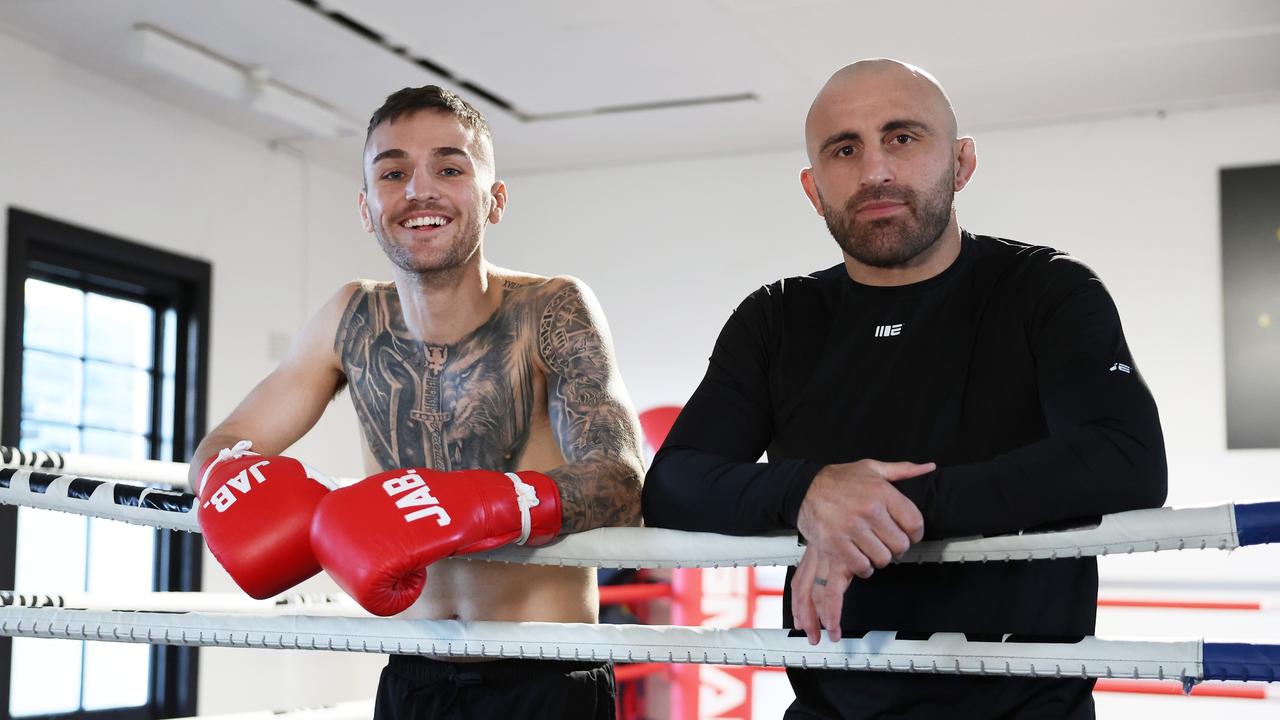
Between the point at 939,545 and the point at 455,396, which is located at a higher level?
the point at 455,396

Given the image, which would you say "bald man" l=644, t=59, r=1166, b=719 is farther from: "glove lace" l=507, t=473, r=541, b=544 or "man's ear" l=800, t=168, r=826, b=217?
"glove lace" l=507, t=473, r=541, b=544

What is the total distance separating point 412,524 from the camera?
1343mm

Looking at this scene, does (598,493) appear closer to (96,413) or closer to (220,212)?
(96,413)

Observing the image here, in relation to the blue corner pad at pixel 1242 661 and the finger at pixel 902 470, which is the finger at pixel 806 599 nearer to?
the finger at pixel 902 470

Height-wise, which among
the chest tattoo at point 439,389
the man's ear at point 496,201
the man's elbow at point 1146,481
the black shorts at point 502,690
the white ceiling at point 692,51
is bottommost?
the black shorts at point 502,690

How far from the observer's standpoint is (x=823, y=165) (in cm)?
159

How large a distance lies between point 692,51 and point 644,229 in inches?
63.8

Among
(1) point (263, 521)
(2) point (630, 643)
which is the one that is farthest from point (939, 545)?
(1) point (263, 521)

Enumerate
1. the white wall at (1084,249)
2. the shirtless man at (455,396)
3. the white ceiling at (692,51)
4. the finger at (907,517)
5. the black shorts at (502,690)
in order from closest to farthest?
the finger at (907,517) < the shirtless man at (455,396) < the black shorts at (502,690) < the white ceiling at (692,51) < the white wall at (1084,249)

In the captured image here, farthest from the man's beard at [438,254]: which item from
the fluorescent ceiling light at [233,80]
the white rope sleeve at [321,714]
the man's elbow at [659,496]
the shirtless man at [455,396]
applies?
the fluorescent ceiling light at [233,80]

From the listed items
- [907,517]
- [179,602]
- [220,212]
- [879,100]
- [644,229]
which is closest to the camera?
[907,517]

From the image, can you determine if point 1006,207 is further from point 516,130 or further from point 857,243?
point 857,243

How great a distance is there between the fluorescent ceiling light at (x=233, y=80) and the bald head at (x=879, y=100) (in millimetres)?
3344

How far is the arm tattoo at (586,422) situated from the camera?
4.99ft
